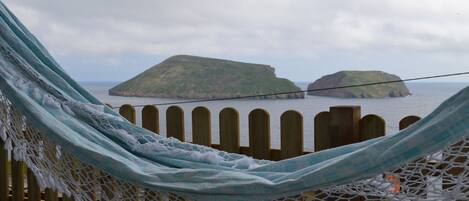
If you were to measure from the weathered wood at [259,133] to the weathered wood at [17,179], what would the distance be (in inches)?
42.0

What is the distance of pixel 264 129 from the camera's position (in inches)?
64.3

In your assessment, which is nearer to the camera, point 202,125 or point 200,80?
point 202,125

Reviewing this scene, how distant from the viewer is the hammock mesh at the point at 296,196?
77 cm

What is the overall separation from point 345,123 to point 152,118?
0.75m

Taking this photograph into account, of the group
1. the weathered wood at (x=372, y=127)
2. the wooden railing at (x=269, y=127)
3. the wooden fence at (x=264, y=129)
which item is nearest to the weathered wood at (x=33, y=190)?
the wooden fence at (x=264, y=129)

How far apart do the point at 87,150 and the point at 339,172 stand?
2.06 ft

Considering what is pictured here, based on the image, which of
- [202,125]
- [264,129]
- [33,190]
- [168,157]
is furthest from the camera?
→ [33,190]

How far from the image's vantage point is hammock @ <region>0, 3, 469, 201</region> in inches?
29.9

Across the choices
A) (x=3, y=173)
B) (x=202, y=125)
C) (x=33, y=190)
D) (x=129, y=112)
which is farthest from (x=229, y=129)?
(x=3, y=173)

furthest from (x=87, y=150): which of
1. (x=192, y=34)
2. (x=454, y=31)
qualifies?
(x=192, y=34)

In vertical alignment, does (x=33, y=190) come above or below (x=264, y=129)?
below

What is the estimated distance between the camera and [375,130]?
142cm

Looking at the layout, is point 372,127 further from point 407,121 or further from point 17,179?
point 17,179

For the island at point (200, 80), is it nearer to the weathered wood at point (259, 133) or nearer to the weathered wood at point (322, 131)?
the weathered wood at point (259, 133)
